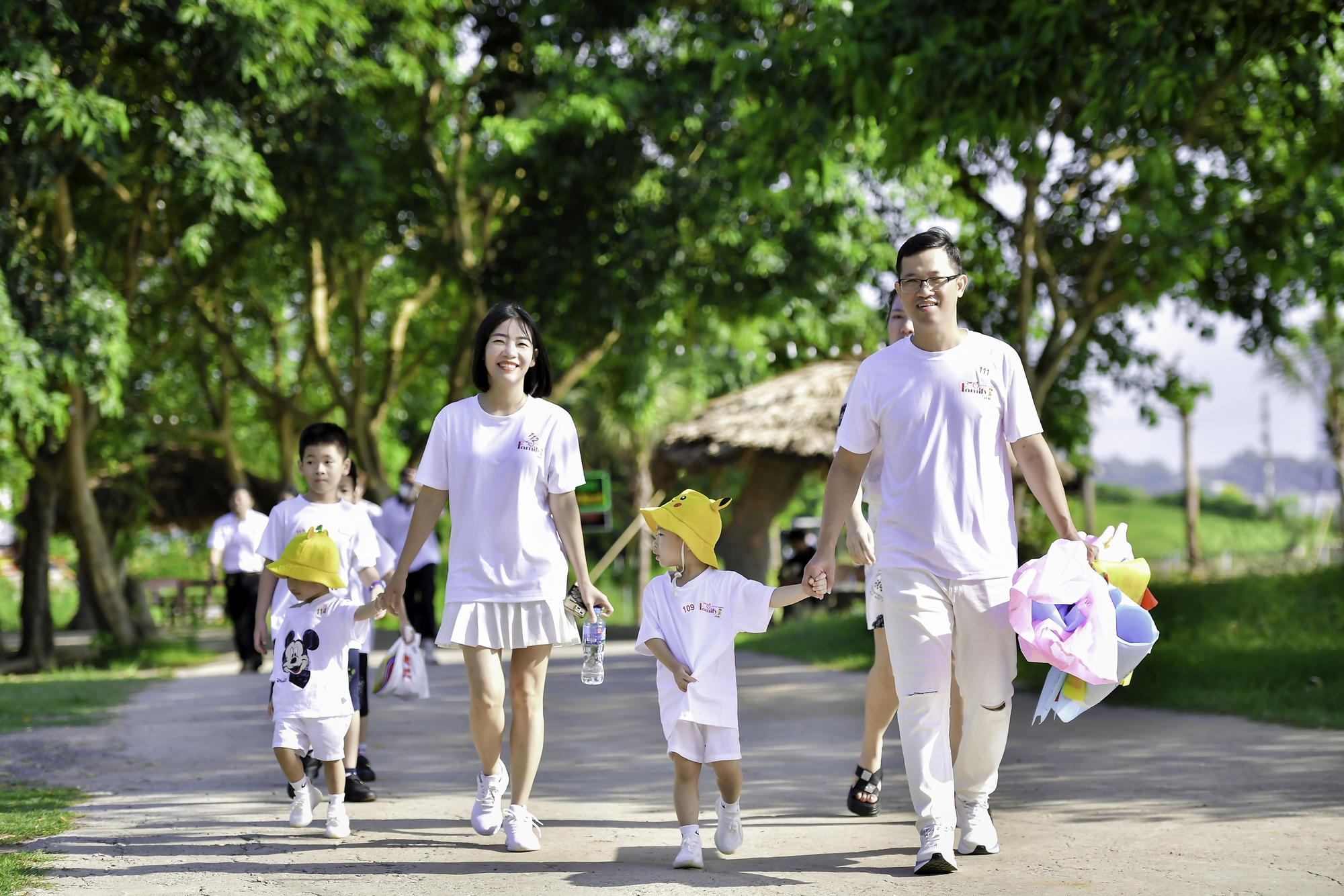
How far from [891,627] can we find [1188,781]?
7.75 feet

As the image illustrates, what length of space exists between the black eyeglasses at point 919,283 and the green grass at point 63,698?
22.3 ft

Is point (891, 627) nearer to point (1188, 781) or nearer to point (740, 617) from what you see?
point (740, 617)

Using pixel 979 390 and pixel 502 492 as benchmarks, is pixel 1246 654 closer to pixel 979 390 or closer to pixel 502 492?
pixel 979 390

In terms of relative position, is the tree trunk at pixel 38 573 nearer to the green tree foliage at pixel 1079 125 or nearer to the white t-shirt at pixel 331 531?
the green tree foliage at pixel 1079 125

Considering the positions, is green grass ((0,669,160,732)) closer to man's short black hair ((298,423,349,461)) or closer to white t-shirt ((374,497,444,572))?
white t-shirt ((374,497,444,572))

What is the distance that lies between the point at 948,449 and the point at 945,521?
0.25 meters

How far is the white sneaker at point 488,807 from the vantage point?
488 centimetres

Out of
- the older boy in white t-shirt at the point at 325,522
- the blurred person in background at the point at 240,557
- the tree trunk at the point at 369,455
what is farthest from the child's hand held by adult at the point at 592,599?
the tree trunk at the point at 369,455

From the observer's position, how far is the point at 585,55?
16391 mm

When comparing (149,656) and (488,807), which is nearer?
(488,807)

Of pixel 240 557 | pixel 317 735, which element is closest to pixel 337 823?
pixel 317 735

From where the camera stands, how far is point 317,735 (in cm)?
523

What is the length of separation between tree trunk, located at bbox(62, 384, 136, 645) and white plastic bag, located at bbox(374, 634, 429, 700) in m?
11.5

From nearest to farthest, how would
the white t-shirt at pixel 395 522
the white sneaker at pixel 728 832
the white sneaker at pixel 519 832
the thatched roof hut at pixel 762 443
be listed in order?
the white sneaker at pixel 728 832 < the white sneaker at pixel 519 832 < the white t-shirt at pixel 395 522 < the thatched roof hut at pixel 762 443
